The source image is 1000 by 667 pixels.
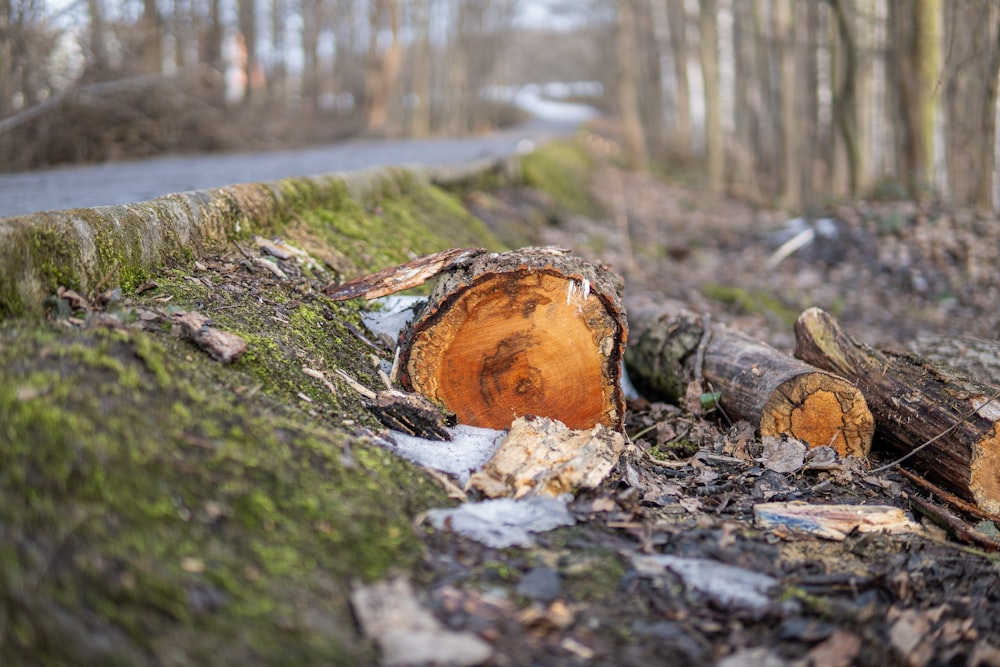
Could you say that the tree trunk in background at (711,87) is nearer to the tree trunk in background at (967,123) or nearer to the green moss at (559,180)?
the green moss at (559,180)

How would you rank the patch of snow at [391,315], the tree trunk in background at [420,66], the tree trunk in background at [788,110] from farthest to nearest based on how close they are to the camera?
1. the tree trunk in background at [420,66]
2. the tree trunk in background at [788,110]
3. the patch of snow at [391,315]

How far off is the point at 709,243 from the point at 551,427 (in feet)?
30.7

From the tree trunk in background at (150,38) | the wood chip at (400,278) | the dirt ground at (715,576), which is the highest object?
the tree trunk in background at (150,38)

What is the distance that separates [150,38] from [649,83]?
21.7m

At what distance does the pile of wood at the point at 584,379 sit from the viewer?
3.26m

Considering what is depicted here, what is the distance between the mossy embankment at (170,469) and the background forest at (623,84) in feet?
15.7

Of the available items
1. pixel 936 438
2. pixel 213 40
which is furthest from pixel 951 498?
pixel 213 40

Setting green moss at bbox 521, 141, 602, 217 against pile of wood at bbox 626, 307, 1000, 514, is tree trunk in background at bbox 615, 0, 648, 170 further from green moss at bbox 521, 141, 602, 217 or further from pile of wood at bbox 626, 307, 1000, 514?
pile of wood at bbox 626, 307, 1000, 514

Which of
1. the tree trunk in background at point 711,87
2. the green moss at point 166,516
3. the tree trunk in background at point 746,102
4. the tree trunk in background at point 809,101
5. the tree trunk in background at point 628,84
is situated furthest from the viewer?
the tree trunk in background at point 628,84

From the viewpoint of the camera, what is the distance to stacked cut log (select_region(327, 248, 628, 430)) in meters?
3.25

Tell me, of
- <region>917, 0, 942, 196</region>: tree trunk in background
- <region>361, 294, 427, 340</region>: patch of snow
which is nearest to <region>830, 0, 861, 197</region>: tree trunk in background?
<region>917, 0, 942, 196</region>: tree trunk in background

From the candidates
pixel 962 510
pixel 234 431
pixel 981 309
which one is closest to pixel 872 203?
pixel 981 309

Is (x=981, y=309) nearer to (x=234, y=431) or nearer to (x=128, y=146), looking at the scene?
(x=234, y=431)

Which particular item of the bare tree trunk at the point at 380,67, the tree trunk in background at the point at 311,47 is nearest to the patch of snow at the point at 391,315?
the bare tree trunk at the point at 380,67
